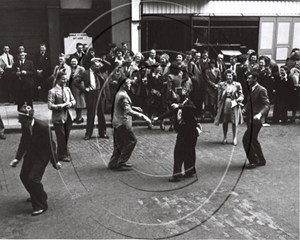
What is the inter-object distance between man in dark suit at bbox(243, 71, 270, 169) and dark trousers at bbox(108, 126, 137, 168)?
104 inches

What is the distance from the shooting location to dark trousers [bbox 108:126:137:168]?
9633 millimetres

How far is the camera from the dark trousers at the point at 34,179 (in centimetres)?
738

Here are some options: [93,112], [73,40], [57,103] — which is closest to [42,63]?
[73,40]

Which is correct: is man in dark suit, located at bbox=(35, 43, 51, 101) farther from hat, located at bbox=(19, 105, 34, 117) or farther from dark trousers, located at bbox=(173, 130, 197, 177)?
hat, located at bbox=(19, 105, 34, 117)

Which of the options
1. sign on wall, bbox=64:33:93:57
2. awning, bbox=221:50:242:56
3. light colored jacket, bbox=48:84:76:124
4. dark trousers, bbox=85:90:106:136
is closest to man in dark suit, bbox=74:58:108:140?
dark trousers, bbox=85:90:106:136

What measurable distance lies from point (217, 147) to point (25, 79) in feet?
21.5

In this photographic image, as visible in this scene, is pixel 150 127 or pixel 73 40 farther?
pixel 73 40

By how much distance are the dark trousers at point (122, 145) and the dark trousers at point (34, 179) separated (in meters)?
2.42

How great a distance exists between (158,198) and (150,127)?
571 cm

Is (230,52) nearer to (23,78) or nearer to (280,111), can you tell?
(280,111)

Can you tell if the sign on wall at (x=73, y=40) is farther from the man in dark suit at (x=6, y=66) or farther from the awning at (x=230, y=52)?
the awning at (x=230, y=52)

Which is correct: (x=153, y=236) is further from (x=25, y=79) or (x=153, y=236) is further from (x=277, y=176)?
(x=25, y=79)

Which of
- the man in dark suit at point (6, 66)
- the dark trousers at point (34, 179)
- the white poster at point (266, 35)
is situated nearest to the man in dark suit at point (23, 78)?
the man in dark suit at point (6, 66)

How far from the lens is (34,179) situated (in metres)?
7.35
